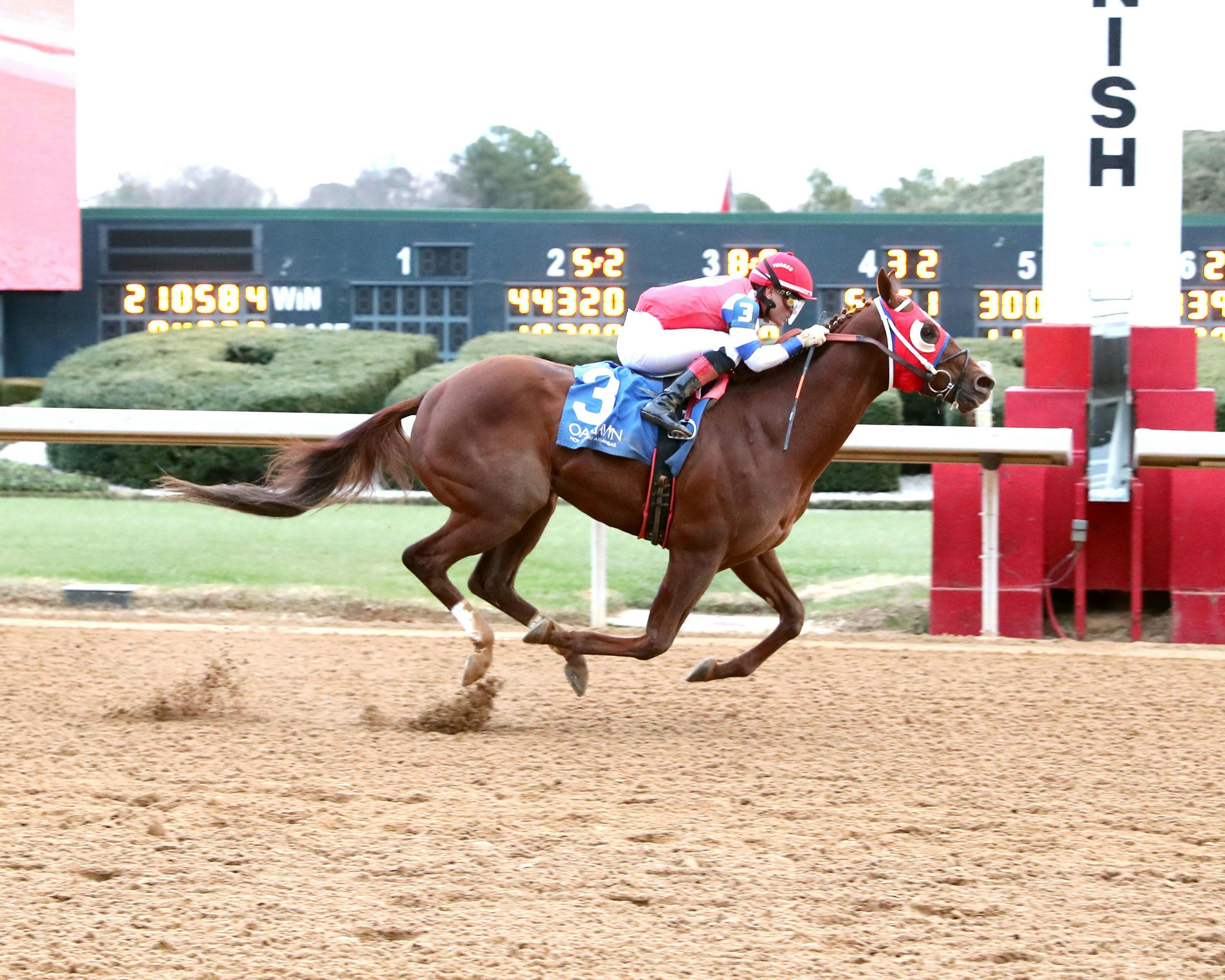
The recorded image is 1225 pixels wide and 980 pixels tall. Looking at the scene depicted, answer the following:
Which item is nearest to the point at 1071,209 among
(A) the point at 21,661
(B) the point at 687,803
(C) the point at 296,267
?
(B) the point at 687,803

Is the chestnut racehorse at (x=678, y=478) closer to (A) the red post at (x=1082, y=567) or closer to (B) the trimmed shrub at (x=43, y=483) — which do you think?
(A) the red post at (x=1082, y=567)

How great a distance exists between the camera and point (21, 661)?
605 centimetres

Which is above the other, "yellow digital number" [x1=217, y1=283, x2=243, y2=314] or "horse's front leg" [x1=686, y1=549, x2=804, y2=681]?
"yellow digital number" [x1=217, y1=283, x2=243, y2=314]

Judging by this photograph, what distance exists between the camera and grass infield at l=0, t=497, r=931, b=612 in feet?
25.6

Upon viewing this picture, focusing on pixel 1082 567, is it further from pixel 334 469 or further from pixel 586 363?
pixel 586 363

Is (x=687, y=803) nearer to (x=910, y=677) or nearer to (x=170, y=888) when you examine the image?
(x=170, y=888)

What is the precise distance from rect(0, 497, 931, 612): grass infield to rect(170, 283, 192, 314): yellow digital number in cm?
396

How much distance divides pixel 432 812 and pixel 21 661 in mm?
3011

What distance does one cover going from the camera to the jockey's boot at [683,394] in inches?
196

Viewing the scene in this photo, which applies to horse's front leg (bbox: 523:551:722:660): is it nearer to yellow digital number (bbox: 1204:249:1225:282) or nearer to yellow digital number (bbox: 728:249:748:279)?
yellow digital number (bbox: 728:249:748:279)

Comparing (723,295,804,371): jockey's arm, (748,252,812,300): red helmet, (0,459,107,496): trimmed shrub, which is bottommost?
(0,459,107,496): trimmed shrub

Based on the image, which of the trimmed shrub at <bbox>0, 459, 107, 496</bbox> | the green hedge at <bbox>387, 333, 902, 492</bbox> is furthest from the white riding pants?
the trimmed shrub at <bbox>0, 459, 107, 496</bbox>

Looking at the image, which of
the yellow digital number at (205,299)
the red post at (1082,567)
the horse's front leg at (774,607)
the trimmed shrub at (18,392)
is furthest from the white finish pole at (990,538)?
the trimmed shrub at (18,392)

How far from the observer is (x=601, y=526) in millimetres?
7078
